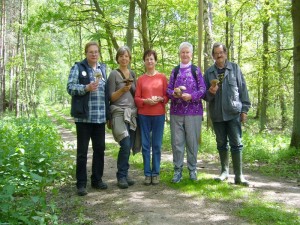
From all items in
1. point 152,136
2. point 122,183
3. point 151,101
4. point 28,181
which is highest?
point 151,101

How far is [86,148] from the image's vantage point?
4.98 m

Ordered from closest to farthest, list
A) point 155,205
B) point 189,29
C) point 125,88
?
point 155,205, point 125,88, point 189,29

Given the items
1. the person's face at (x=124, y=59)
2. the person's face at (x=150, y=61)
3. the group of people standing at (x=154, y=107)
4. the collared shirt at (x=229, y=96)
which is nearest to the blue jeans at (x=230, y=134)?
the group of people standing at (x=154, y=107)

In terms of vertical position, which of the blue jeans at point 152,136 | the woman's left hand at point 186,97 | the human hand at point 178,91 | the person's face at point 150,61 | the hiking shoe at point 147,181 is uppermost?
the person's face at point 150,61

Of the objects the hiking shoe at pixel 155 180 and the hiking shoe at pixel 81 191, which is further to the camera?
the hiking shoe at pixel 155 180

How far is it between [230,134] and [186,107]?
90cm

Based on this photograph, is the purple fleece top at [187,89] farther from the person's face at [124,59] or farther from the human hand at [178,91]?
the person's face at [124,59]

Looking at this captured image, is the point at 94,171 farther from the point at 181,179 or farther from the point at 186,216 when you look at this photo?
the point at 186,216

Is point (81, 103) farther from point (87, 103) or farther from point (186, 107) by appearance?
point (186, 107)

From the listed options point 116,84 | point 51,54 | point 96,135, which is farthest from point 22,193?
point 51,54

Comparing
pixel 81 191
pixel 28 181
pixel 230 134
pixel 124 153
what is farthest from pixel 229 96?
pixel 28 181

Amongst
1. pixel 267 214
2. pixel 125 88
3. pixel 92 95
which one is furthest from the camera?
pixel 125 88

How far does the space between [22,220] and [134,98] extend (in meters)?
2.73

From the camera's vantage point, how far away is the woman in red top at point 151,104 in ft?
17.2
